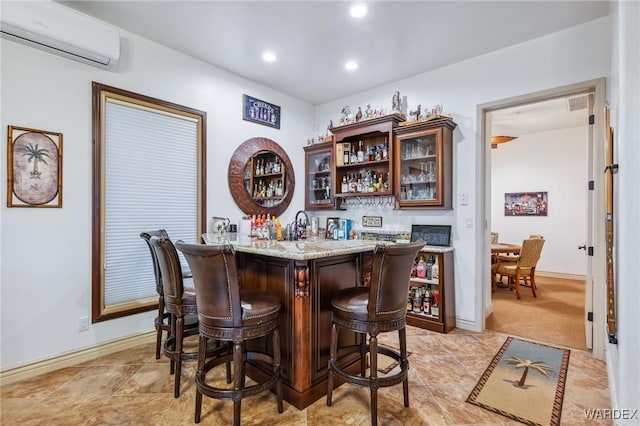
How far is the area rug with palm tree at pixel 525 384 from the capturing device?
6.45 feet

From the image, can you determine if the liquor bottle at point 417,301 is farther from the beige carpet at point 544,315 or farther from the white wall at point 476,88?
the beige carpet at point 544,315

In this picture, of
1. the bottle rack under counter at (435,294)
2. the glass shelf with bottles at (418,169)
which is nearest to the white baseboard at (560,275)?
the bottle rack under counter at (435,294)

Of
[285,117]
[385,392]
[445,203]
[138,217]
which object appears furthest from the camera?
[285,117]

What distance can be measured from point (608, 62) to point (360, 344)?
3.22 meters

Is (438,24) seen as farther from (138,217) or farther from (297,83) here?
(138,217)

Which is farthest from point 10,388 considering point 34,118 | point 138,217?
point 34,118

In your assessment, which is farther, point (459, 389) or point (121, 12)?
point (121, 12)

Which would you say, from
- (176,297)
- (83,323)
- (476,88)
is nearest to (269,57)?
(476,88)

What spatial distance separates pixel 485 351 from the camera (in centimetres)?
286

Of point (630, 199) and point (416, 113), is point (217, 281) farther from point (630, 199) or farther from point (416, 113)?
point (416, 113)

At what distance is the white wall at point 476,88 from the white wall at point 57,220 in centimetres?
305

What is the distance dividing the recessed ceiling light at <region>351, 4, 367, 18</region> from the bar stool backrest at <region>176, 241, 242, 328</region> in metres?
2.26

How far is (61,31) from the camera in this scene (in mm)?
2406

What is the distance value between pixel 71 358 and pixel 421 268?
344 cm
